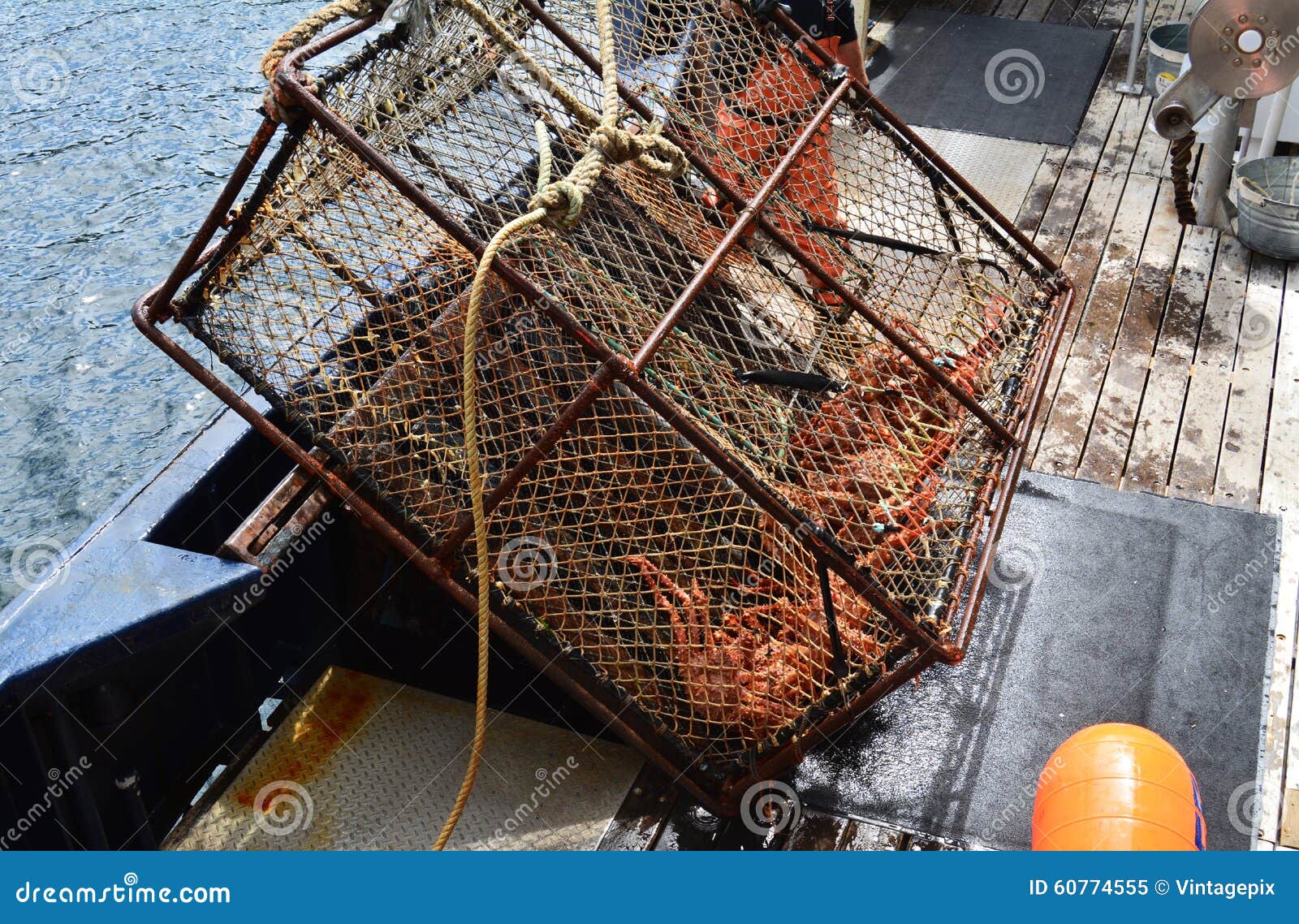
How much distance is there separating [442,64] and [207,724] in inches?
76.1

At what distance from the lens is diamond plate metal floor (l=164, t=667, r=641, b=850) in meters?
3.02

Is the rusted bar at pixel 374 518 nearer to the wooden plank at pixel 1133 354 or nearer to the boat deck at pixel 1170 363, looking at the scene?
the boat deck at pixel 1170 363

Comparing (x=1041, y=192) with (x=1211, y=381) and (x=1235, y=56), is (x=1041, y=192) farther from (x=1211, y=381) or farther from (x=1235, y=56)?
(x=1211, y=381)

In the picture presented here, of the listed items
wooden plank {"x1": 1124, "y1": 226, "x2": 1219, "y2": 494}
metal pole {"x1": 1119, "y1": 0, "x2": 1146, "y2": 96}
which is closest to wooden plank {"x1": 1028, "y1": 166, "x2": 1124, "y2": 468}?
wooden plank {"x1": 1124, "y1": 226, "x2": 1219, "y2": 494}

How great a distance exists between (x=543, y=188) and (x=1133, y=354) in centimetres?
320

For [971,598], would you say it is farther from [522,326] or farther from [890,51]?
[890,51]

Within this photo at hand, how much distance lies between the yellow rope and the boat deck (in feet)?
6.87

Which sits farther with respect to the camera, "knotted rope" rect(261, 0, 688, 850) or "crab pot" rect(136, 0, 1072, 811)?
"crab pot" rect(136, 0, 1072, 811)

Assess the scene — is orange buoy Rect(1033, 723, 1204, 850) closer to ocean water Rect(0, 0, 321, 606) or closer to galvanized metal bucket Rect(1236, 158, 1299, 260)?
galvanized metal bucket Rect(1236, 158, 1299, 260)

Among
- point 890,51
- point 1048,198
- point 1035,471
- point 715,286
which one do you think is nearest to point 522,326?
point 715,286

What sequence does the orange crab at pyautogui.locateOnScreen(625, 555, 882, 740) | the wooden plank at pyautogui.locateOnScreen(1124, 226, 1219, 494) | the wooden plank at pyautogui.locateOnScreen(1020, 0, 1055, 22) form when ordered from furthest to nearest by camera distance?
1. the wooden plank at pyautogui.locateOnScreen(1020, 0, 1055, 22)
2. the wooden plank at pyautogui.locateOnScreen(1124, 226, 1219, 494)
3. the orange crab at pyautogui.locateOnScreen(625, 555, 882, 740)

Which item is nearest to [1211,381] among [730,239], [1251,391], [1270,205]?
[1251,391]

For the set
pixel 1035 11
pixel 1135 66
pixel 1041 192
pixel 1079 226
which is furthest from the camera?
pixel 1035 11

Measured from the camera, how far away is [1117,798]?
7.89 feet
